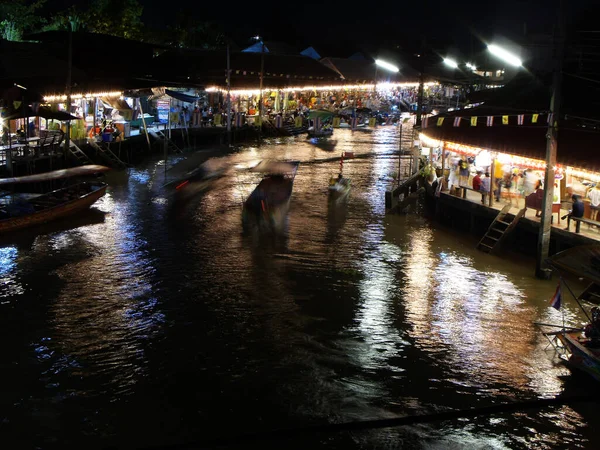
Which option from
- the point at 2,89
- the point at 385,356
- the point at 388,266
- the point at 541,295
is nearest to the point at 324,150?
the point at 2,89

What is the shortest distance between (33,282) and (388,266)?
35.0 feet

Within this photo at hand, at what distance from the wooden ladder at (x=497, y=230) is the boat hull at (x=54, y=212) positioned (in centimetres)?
1552

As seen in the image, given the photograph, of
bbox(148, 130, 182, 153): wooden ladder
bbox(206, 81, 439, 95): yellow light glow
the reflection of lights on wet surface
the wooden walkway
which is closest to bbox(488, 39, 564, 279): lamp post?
the wooden walkway

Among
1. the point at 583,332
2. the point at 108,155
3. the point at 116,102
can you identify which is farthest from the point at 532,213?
the point at 116,102

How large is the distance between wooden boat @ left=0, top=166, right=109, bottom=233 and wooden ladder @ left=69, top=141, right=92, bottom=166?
5163 millimetres

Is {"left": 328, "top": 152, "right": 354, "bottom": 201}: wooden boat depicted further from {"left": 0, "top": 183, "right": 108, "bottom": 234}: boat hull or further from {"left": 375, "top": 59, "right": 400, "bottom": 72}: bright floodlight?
{"left": 375, "top": 59, "right": 400, "bottom": 72}: bright floodlight

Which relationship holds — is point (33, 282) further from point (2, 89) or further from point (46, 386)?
point (2, 89)

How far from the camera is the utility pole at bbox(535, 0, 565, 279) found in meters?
16.5

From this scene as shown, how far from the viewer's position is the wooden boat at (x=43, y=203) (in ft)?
74.1

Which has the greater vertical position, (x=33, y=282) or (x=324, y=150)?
(x=324, y=150)

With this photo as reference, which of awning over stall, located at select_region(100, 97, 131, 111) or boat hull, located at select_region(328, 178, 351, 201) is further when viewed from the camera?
awning over stall, located at select_region(100, 97, 131, 111)

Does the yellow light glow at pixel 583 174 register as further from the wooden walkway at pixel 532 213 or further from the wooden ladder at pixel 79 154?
the wooden ladder at pixel 79 154

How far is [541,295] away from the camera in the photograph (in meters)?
17.4

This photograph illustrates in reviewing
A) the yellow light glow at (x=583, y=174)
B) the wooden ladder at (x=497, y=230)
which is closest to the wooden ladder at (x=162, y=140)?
the wooden ladder at (x=497, y=230)
